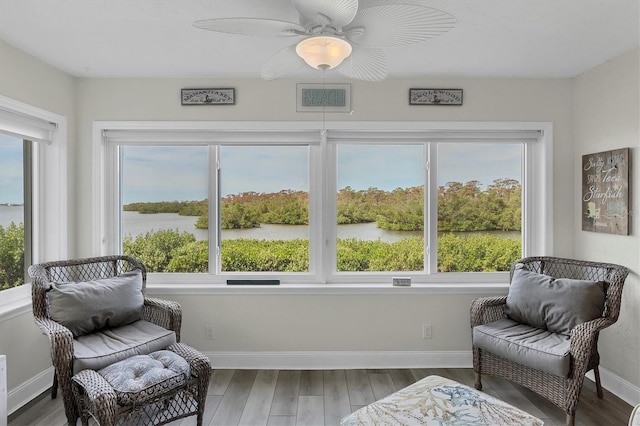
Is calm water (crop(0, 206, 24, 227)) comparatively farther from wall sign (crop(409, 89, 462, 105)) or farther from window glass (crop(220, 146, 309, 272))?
wall sign (crop(409, 89, 462, 105))

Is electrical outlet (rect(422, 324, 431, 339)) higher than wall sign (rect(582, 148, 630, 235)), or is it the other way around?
wall sign (rect(582, 148, 630, 235))

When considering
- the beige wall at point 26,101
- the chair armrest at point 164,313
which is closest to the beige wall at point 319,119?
the beige wall at point 26,101

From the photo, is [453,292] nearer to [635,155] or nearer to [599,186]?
Answer: [599,186]

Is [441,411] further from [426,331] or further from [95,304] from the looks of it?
[95,304]

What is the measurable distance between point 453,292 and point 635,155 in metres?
1.65

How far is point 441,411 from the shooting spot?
186 centimetres

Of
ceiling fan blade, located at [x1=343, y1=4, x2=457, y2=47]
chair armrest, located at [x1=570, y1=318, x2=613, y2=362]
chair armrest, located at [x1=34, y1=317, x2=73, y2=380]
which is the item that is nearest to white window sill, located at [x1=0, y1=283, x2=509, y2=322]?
chair armrest, located at [x1=570, y1=318, x2=613, y2=362]

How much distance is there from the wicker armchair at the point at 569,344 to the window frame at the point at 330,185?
1.01 feet

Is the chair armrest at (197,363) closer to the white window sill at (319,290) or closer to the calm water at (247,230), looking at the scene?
the white window sill at (319,290)

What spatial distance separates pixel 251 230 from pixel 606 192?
2.90m

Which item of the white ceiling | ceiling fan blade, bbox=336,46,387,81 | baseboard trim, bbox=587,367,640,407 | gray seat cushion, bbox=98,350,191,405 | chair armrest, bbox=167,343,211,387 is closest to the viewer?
ceiling fan blade, bbox=336,46,387,81

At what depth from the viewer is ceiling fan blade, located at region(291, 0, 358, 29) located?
154cm

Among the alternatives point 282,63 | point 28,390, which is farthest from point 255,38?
point 28,390

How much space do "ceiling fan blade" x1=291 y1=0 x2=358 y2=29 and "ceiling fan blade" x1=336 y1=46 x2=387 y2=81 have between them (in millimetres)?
247
